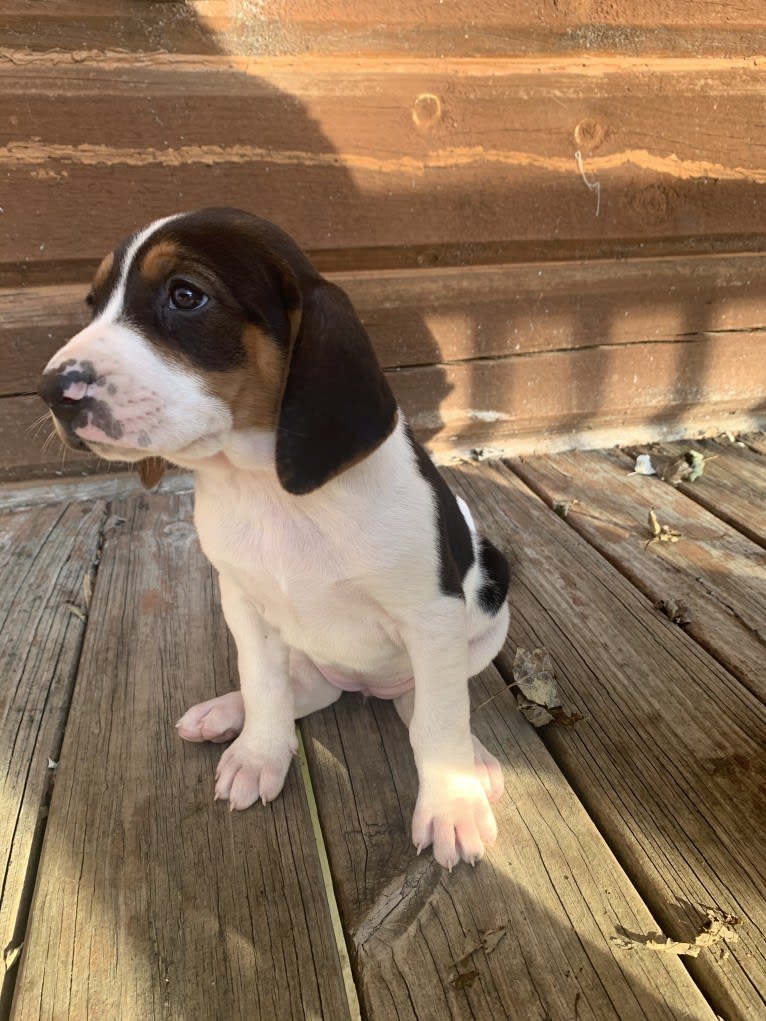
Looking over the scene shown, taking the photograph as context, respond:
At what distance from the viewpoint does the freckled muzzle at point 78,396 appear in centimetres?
147

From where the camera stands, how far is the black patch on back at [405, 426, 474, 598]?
1848 millimetres

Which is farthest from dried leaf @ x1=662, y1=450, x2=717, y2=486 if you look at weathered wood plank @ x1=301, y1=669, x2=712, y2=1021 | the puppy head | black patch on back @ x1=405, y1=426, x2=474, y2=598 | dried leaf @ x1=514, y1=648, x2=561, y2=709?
the puppy head

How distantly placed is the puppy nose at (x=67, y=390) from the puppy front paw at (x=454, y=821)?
4.03ft

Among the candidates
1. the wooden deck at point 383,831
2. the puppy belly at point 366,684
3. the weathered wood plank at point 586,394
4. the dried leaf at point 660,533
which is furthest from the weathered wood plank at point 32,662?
the dried leaf at point 660,533

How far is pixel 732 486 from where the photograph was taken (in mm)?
3822

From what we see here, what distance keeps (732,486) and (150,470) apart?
3.01 metres

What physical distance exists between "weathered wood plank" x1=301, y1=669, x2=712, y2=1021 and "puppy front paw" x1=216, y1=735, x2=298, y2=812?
0.41 ft

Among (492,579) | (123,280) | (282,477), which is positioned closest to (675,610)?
(492,579)

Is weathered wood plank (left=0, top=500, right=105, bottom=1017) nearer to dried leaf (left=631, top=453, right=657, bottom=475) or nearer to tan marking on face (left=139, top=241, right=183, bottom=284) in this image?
tan marking on face (left=139, top=241, right=183, bottom=284)

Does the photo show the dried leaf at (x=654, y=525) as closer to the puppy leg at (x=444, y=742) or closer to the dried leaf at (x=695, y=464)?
the dried leaf at (x=695, y=464)

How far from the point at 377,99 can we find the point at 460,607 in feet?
8.85

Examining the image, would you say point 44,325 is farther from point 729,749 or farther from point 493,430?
point 729,749

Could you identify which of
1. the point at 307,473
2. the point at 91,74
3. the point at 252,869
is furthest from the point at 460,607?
the point at 91,74

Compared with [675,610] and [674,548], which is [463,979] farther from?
[674,548]
